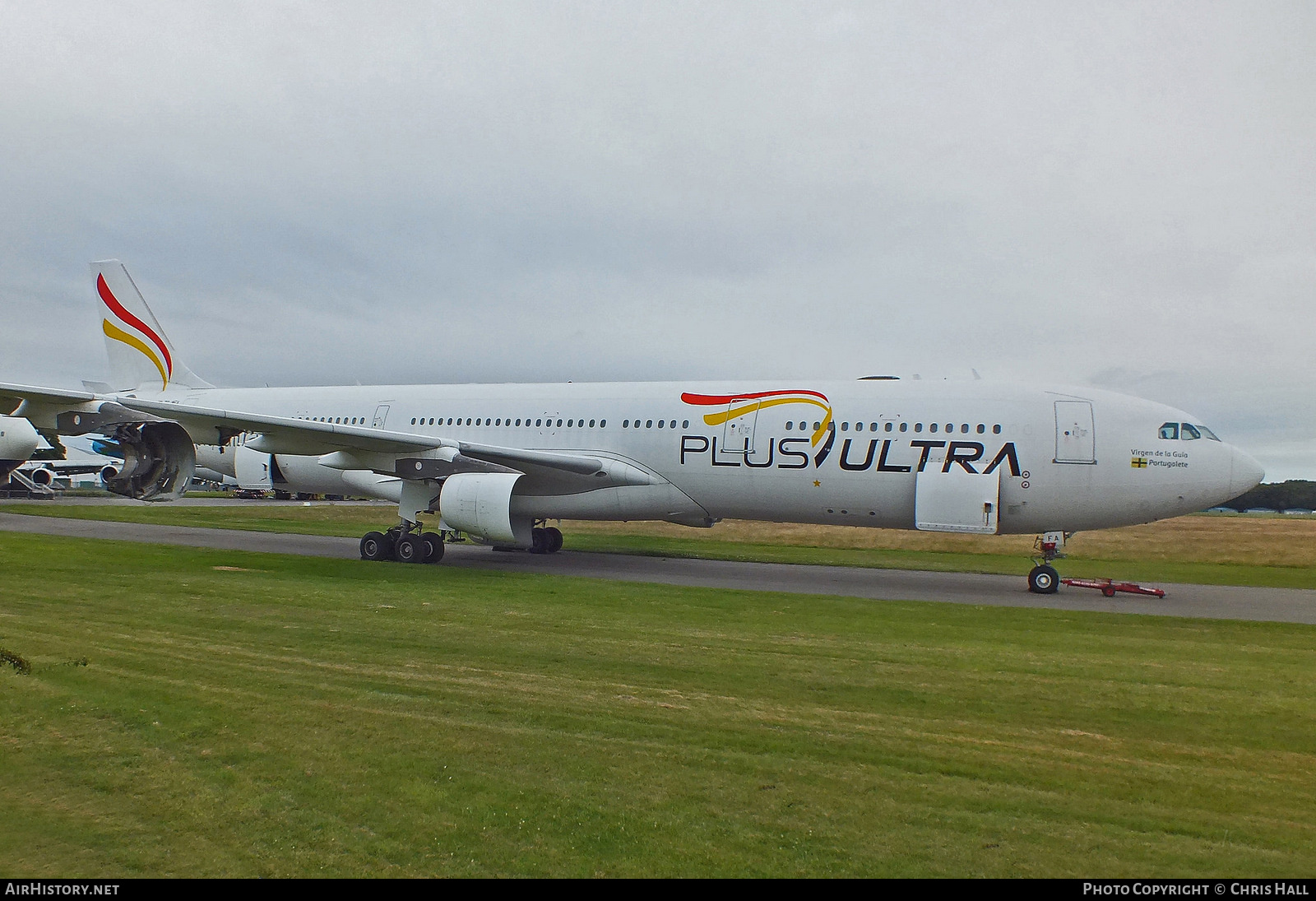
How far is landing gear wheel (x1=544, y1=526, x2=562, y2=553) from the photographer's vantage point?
2192 centimetres

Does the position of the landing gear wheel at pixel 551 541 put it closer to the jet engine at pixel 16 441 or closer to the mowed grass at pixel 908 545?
the mowed grass at pixel 908 545

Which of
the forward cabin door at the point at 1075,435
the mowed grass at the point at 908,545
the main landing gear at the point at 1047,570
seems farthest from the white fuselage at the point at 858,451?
the mowed grass at the point at 908,545

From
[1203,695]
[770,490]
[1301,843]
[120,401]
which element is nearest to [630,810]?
[1301,843]

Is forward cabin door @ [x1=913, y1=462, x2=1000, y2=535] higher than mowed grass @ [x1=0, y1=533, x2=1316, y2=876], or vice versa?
forward cabin door @ [x1=913, y1=462, x2=1000, y2=535]

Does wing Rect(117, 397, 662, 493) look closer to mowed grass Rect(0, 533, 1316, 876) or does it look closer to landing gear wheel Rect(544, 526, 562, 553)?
landing gear wheel Rect(544, 526, 562, 553)

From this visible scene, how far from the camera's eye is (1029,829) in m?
4.63

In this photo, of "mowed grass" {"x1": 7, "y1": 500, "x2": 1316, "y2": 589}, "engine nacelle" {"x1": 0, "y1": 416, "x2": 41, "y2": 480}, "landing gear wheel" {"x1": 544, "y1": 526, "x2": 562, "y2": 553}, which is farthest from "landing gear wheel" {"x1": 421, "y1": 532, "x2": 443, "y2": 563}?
"engine nacelle" {"x1": 0, "y1": 416, "x2": 41, "y2": 480}

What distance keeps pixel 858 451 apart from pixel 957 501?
211cm

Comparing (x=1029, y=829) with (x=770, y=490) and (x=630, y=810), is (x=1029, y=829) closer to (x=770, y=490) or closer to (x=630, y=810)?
(x=630, y=810)

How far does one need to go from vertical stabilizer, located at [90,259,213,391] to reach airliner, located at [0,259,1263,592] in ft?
23.6

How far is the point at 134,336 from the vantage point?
26203 millimetres

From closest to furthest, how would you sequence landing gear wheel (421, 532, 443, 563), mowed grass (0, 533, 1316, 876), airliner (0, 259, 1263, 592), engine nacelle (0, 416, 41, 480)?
mowed grass (0, 533, 1316, 876) → airliner (0, 259, 1263, 592) → landing gear wheel (421, 532, 443, 563) → engine nacelle (0, 416, 41, 480)

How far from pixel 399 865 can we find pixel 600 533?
2509 centimetres

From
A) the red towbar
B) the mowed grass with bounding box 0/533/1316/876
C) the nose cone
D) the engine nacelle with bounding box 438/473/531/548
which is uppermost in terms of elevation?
the nose cone
